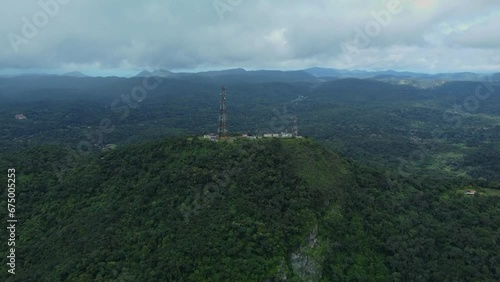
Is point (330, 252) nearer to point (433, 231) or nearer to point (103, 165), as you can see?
point (433, 231)

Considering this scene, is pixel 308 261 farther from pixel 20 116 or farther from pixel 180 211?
pixel 20 116

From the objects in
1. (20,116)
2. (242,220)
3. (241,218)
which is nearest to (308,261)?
(242,220)

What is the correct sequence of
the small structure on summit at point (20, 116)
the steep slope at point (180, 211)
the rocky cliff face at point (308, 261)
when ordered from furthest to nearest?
the small structure on summit at point (20, 116)
the rocky cliff face at point (308, 261)
the steep slope at point (180, 211)

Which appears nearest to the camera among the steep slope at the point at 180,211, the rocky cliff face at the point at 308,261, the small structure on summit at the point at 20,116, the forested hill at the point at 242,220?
the steep slope at the point at 180,211

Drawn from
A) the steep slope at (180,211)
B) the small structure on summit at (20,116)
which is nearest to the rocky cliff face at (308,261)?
the steep slope at (180,211)

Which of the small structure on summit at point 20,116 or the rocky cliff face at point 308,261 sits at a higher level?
the small structure on summit at point 20,116

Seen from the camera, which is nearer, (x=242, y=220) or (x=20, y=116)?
(x=242, y=220)

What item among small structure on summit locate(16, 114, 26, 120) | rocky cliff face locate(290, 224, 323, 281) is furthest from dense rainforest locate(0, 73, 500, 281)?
small structure on summit locate(16, 114, 26, 120)

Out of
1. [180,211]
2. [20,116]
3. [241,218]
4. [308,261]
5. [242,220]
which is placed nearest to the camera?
[308,261]

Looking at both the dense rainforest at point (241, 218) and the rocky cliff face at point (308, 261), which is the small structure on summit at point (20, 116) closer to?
the dense rainforest at point (241, 218)
